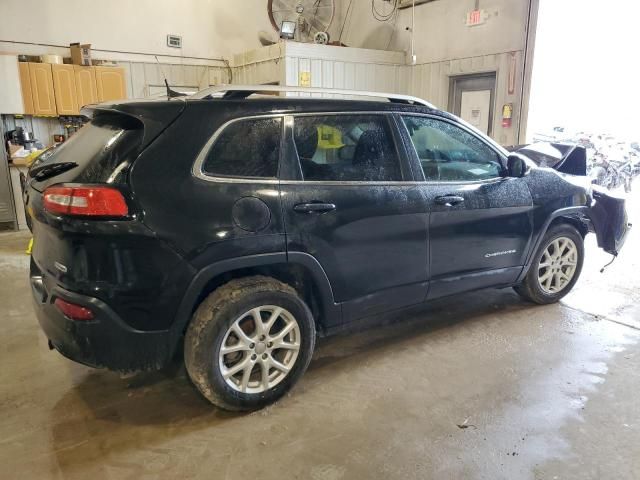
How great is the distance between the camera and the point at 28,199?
7.79ft

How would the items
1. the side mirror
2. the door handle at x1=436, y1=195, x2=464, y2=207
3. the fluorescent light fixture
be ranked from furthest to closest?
the fluorescent light fixture < the side mirror < the door handle at x1=436, y1=195, x2=464, y2=207

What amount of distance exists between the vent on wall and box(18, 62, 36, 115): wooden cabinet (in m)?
2.18

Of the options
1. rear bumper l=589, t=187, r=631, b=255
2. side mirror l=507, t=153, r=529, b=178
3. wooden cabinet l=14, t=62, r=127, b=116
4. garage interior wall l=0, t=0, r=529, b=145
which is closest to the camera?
side mirror l=507, t=153, r=529, b=178

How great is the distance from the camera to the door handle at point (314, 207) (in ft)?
7.63

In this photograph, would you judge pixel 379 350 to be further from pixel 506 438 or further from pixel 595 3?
pixel 595 3

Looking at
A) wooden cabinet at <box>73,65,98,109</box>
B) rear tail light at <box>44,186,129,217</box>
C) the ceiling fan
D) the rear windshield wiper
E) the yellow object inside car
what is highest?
the ceiling fan

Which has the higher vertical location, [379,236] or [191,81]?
[191,81]

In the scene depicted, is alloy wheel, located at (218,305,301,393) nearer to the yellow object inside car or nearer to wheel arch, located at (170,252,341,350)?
wheel arch, located at (170,252,341,350)

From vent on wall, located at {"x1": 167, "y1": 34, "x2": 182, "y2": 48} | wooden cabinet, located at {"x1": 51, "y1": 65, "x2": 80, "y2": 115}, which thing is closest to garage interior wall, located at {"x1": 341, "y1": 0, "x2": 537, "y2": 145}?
vent on wall, located at {"x1": 167, "y1": 34, "x2": 182, "y2": 48}

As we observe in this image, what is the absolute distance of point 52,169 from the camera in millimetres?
2188

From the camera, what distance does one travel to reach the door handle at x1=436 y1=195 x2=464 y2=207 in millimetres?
2852

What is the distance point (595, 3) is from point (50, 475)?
741 centimetres

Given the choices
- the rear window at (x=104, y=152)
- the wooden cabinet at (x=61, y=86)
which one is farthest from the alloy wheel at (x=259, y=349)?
the wooden cabinet at (x=61, y=86)

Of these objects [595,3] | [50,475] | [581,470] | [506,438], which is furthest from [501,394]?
[595,3]
